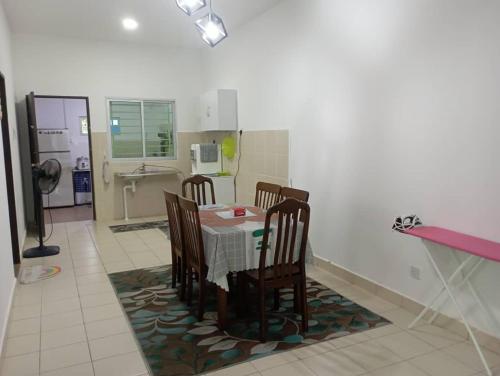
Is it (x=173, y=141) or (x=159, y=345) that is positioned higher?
(x=173, y=141)

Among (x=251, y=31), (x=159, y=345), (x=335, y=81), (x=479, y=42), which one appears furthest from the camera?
(x=251, y=31)

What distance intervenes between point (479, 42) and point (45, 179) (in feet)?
14.8

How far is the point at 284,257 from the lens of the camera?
2578 millimetres

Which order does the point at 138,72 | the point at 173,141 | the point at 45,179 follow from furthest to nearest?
the point at 173,141 < the point at 138,72 < the point at 45,179

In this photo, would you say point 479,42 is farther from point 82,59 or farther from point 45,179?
point 82,59

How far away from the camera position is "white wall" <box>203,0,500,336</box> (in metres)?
2.41

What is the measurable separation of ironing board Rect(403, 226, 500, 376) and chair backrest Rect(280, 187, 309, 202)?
797 mm

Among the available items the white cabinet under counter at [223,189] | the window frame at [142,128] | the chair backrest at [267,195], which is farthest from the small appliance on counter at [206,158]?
the chair backrest at [267,195]

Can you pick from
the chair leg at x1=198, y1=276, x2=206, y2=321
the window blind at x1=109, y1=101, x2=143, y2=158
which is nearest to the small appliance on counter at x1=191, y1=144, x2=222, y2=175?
the window blind at x1=109, y1=101, x2=143, y2=158

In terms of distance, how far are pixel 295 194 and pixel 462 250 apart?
1346 mm

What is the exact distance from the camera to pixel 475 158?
7.97 ft

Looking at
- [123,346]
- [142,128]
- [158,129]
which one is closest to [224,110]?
[158,129]

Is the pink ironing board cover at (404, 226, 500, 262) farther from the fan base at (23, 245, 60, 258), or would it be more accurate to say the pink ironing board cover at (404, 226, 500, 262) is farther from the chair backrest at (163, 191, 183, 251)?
the fan base at (23, 245, 60, 258)

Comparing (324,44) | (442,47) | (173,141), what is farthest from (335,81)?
(173,141)
